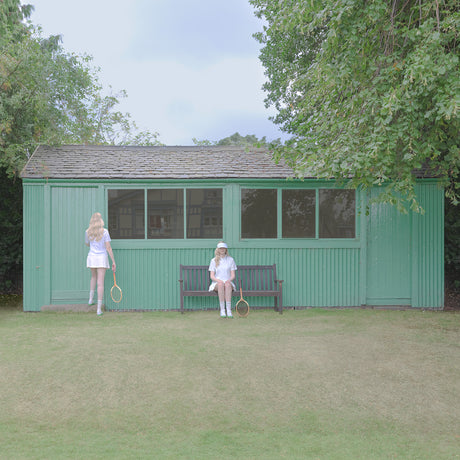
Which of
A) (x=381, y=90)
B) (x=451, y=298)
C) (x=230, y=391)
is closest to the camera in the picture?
(x=230, y=391)

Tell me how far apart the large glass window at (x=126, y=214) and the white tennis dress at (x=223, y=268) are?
67.1 inches

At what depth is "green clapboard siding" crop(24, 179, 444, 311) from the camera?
944 centimetres

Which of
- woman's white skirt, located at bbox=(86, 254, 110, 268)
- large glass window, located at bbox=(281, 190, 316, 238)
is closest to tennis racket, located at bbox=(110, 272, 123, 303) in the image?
woman's white skirt, located at bbox=(86, 254, 110, 268)

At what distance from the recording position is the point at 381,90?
5.98 metres

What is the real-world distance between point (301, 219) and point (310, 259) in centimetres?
87

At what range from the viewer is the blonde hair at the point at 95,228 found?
8.76 m

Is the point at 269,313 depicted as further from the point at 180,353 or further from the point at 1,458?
the point at 1,458

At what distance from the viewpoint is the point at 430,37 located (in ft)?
18.2

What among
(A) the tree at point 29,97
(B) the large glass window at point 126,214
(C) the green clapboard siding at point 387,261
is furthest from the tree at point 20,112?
(C) the green clapboard siding at point 387,261

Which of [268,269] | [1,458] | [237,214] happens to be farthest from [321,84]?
[1,458]

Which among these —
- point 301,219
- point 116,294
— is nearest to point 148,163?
point 116,294

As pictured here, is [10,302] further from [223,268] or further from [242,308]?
[242,308]

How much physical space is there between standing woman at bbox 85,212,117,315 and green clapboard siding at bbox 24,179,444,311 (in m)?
0.52

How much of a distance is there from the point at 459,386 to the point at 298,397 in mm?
1815
